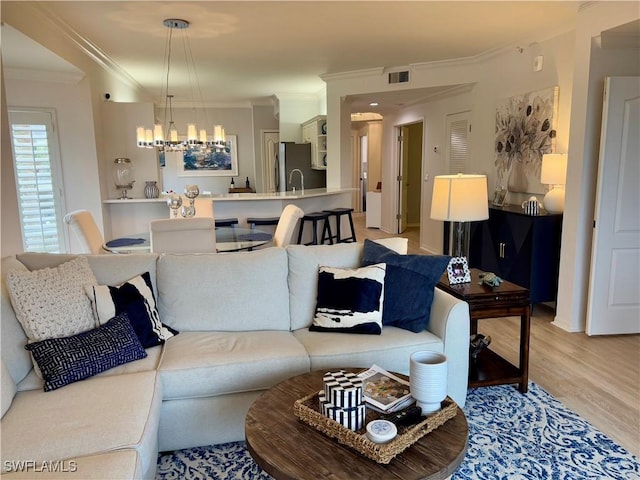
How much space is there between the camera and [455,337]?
238 cm

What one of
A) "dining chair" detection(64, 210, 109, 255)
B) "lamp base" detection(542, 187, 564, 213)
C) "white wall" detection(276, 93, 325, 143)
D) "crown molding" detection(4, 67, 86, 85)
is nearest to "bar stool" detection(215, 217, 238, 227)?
"dining chair" detection(64, 210, 109, 255)

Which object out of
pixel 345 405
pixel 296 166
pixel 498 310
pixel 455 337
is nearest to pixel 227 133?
pixel 296 166

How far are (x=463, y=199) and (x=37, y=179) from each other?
424 cm

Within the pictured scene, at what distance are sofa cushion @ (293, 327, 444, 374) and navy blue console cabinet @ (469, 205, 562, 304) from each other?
2.04 meters

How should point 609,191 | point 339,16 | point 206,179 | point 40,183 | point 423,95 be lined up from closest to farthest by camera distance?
point 609,191 < point 339,16 < point 40,183 < point 423,95 < point 206,179

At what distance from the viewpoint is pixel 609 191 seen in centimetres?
342

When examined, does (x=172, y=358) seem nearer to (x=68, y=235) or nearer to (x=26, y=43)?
(x=26, y=43)

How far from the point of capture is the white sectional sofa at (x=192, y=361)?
1.54 metres

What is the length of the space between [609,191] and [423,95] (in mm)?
3559

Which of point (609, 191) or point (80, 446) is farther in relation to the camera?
point (609, 191)

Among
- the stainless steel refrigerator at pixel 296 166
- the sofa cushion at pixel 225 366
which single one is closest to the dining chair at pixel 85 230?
the sofa cushion at pixel 225 366

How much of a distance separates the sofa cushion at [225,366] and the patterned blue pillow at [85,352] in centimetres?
→ 19

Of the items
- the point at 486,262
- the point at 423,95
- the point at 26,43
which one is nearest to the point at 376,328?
the point at 486,262

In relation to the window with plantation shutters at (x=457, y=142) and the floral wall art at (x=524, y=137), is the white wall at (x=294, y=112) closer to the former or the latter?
the window with plantation shutters at (x=457, y=142)
